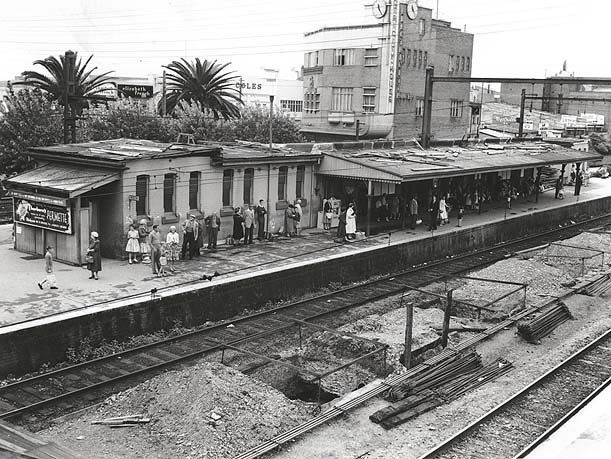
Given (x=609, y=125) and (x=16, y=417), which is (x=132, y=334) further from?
(x=609, y=125)

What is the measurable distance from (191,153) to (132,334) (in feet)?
26.2

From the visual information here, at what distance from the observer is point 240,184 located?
2547cm

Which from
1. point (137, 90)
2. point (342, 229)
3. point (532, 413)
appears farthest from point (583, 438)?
point (137, 90)

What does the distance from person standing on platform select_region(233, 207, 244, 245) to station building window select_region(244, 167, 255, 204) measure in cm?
129

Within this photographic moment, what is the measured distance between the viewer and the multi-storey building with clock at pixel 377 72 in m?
57.9

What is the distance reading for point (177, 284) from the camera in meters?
19.0

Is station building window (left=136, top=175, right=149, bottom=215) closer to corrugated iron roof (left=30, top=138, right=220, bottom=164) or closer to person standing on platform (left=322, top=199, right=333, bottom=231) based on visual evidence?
corrugated iron roof (left=30, top=138, right=220, bottom=164)

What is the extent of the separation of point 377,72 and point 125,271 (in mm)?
42175

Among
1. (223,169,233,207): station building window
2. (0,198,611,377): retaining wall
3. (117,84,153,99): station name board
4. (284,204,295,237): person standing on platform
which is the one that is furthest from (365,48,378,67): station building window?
(223,169,233,207): station building window

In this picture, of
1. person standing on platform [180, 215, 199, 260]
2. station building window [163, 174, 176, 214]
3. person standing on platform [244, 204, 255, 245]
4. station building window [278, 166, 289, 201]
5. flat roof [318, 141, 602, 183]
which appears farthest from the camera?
station building window [278, 166, 289, 201]

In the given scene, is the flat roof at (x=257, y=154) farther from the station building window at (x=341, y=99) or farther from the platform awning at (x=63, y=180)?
the station building window at (x=341, y=99)

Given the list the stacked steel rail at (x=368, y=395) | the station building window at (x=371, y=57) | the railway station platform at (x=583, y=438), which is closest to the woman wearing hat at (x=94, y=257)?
the stacked steel rail at (x=368, y=395)

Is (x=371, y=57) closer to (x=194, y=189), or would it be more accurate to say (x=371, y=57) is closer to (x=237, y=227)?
(x=237, y=227)

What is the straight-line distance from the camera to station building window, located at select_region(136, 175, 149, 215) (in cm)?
2202
